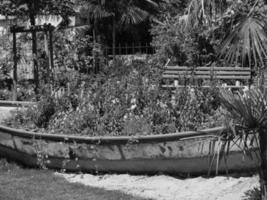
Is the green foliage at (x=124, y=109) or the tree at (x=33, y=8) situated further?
the tree at (x=33, y=8)

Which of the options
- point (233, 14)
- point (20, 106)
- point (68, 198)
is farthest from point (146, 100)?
point (233, 14)

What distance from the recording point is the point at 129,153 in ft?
23.7

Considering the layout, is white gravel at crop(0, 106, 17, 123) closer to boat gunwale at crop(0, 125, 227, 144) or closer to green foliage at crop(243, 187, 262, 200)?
boat gunwale at crop(0, 125, 227, 144)

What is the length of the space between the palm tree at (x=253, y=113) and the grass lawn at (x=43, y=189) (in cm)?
178

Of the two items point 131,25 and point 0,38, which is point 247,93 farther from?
point 131,25

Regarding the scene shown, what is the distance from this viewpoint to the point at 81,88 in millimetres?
8562

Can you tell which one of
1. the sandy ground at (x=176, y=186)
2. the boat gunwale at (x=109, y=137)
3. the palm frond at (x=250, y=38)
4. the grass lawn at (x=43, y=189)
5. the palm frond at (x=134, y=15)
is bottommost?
the grass lawn at (x=43, y=189)

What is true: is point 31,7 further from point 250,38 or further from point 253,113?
point 253,113

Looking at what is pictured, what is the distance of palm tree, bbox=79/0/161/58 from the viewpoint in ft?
71.2

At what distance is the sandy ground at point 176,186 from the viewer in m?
6.39

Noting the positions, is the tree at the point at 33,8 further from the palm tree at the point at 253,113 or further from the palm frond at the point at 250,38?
the palm tree at the point at 253,113

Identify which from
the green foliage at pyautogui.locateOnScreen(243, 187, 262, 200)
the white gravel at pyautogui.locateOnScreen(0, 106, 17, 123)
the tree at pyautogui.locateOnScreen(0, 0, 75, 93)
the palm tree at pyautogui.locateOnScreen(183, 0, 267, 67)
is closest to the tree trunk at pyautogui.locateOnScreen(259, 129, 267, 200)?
the green foliage at pyautogui.locateOnScreen(243, 187, 262, 200)

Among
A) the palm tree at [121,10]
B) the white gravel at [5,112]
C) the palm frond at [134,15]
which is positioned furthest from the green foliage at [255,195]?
the palm frond at [134,15]

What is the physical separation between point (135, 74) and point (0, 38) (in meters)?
9.37
